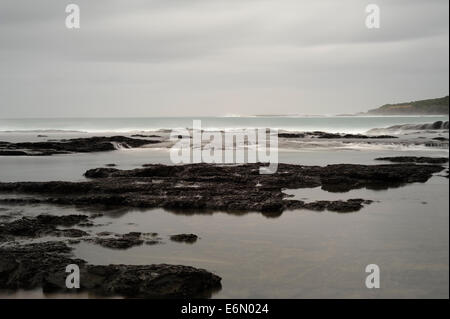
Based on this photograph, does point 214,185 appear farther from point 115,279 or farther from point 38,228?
point 115,279

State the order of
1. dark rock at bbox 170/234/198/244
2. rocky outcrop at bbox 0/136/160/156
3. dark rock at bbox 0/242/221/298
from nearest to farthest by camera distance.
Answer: dark rock at bbox 0/242/221/298, dark rock at bbox 170/234/198/244, rocky outcrop at bbox 0/136/160/156

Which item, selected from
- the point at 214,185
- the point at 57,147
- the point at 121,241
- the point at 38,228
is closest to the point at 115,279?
the point at 121,241

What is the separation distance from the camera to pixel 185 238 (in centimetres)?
940

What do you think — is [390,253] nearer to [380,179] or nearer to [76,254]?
[76,254]

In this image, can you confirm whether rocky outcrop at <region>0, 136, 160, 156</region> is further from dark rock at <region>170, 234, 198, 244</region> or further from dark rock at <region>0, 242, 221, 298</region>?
dark rock at <region>0, 242, 221, 298</region>

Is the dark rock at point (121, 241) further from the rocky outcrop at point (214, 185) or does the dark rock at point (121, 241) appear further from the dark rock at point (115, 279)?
the rocky outcrop at point (214, 185)

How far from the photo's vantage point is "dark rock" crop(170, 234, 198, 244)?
9.32 metres

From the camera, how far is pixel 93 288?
21.7ft

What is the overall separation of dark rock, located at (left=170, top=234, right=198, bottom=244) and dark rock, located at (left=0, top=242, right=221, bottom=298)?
2.35 m

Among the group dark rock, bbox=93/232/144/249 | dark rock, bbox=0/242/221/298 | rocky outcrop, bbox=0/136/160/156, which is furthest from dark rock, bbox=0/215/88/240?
rocky outcrop, bbox=0/136/160/156

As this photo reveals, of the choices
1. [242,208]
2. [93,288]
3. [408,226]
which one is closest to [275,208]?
[242,208]

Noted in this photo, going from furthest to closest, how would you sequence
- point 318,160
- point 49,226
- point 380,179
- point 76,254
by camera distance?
point 318,160
point 380,179
point 49,226
point 76,254

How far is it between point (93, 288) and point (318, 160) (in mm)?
19229

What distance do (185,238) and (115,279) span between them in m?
2.84
